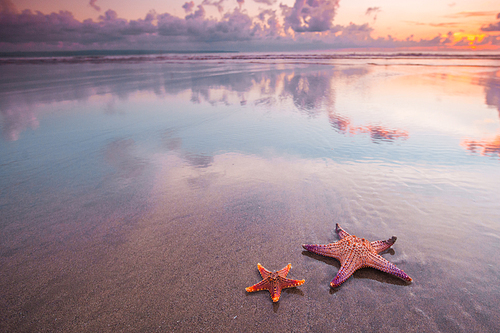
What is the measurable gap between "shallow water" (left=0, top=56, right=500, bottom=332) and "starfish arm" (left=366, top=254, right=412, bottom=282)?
119 millimetres

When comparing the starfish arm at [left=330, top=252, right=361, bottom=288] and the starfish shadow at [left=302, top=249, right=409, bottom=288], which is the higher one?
the starfish arm at [left=330, top=252, right=361, bottom=288]

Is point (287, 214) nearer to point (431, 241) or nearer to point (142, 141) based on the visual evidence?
point (431, 241)

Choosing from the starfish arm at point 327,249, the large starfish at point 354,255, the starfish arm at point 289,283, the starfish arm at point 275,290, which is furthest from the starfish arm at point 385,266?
the starfish arm at point 275,290

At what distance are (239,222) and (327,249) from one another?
1239mm

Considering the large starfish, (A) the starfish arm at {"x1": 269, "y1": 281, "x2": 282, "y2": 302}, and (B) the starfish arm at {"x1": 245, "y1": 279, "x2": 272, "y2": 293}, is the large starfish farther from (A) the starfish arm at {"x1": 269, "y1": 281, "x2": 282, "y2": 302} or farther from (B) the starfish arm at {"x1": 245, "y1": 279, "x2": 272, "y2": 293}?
(B) the starfish arm at {"x1": 245, "y1": 279, "x2": 272, "y2": 293}

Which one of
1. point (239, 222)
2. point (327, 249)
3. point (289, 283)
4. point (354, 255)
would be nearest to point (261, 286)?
point (289, 283)

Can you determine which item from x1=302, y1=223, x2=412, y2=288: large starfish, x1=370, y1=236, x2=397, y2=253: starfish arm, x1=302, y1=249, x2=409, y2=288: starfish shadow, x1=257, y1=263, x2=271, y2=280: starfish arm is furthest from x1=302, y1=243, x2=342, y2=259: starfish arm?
x1=257, y1=263, x2=271, y2=280: starfish arm

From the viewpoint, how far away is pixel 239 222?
334 cm

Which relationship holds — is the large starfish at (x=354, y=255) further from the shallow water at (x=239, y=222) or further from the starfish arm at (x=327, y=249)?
the shallow water at (x=239, y=222)

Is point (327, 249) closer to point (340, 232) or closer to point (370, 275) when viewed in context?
point (340, 232)

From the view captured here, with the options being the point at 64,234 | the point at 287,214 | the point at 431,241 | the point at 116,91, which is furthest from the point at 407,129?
the point at 116,91

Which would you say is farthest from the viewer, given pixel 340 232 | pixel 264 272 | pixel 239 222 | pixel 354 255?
pixel 239 222

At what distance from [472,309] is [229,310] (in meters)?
2.22

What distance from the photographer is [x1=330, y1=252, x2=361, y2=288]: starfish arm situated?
2.33 metres
